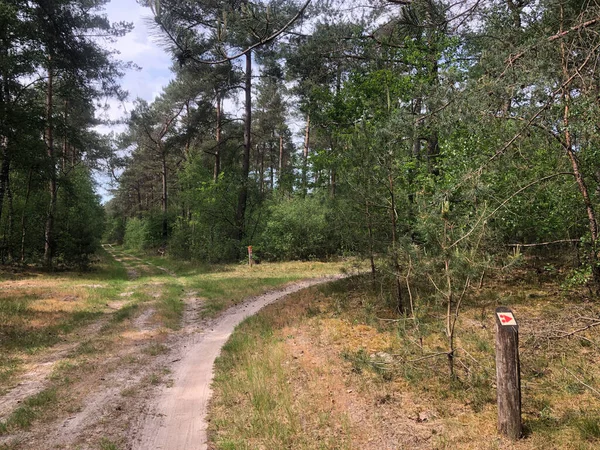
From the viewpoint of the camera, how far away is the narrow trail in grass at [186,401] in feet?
13.1

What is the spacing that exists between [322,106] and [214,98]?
1140cm

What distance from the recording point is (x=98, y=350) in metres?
7.16

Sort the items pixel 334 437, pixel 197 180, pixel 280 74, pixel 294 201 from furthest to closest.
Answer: pixel 197 180 → pixel 294 201 → pixel 280 74 → pixel 334 437

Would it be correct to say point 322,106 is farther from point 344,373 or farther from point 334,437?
point 334,437

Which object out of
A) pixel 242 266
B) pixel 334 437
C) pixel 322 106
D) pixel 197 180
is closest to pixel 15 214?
pixel 197 180

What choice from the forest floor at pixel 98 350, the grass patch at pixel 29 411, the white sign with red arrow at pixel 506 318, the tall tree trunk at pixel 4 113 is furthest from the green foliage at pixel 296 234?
the white sign with red arrow at pixel 506 318

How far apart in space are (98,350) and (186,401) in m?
3.24

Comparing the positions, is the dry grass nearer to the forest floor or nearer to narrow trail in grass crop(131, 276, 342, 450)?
narrow trail in grass crop(131, 276, 342, 450)

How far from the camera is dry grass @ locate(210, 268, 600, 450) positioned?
12.3 feet

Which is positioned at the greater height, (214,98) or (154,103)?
(154,103)

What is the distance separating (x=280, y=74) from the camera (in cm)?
1973

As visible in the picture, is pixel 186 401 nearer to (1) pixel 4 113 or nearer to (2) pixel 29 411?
(2) pixel 29 411

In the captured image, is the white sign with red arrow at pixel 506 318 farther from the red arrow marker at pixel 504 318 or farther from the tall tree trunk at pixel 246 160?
the tall tree trunk at pixel 246 160

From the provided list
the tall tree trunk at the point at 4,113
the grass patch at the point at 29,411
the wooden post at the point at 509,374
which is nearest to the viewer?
the wooden post at the point at 509,374
